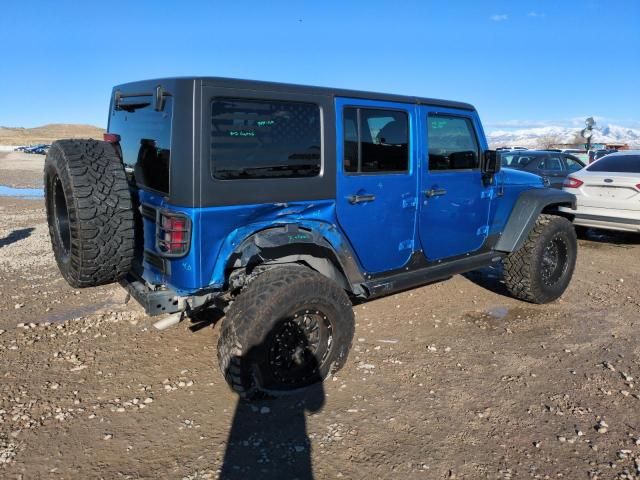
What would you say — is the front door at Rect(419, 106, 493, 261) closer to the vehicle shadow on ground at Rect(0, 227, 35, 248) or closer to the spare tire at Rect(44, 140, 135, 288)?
the spare tire at Rect(44, 140, 135, 288)

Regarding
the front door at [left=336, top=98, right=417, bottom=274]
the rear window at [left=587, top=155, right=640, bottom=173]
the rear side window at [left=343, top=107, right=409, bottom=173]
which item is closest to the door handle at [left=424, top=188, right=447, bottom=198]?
the front door at [left=336, top=98, right=417, bottom=274]

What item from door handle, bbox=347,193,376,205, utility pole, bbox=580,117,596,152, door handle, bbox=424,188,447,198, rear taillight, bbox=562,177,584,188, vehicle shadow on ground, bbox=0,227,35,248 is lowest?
vehicle shadow on ground, bbox=0,227,35,248

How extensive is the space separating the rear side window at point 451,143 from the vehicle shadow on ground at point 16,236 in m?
7.16

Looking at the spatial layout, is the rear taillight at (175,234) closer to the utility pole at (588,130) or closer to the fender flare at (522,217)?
the fender flare at (522,217)

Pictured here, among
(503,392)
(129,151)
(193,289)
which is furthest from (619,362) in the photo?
(129,151)

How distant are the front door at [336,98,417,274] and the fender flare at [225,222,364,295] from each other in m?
0.15

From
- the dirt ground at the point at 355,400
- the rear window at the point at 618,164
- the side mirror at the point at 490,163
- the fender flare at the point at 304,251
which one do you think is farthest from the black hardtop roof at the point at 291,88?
the rear window at the point at 618,164

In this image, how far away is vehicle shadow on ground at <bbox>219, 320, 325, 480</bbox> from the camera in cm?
274

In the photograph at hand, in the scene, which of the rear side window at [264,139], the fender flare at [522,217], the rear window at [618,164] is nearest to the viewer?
the rear side window at [264,139]

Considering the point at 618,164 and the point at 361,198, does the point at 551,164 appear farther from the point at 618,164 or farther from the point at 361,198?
the point at 361,198

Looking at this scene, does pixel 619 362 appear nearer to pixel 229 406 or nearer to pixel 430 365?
pixel 430 365

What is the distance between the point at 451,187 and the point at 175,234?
2.54m

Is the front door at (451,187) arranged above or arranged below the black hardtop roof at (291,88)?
below

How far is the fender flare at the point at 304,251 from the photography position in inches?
127
